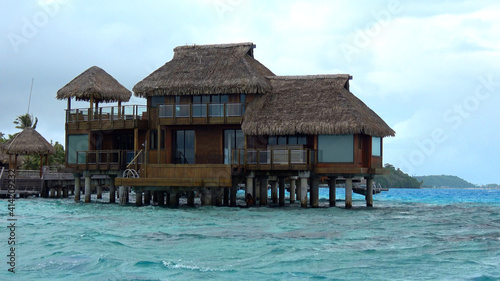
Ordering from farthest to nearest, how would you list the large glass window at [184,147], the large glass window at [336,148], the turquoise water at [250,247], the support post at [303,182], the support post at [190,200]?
1. the large glass window at [184,147]
2. the support post at [190,200]
3. the large glass window at [336,148]
4. the support post at [303,182]
5. the turquoise water at [250,247]

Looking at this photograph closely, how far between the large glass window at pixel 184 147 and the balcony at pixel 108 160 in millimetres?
1847

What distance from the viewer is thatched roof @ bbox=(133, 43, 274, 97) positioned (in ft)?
122

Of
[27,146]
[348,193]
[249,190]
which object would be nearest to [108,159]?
[249,190]

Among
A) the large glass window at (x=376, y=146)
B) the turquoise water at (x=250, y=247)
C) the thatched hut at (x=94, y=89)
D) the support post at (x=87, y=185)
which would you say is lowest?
the turquoise water at (x=250, y=247)

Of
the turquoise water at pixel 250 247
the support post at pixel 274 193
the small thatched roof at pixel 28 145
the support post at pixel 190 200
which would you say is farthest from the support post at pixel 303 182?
the small thatched roof at pixel 28 145

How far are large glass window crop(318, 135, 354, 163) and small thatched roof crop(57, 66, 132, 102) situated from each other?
13.6 m

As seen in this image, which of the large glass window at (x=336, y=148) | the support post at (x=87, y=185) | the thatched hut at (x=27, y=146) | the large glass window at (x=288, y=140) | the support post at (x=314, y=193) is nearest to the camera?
the large glass window at (x=336, y=148)

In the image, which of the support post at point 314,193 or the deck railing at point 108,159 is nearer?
the support post at point 314,193

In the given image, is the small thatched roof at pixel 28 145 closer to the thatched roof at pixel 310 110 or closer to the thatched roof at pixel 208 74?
the thatched roof at pixel 208 74

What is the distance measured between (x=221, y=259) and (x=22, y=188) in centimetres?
3567

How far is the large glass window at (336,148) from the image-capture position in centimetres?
3572

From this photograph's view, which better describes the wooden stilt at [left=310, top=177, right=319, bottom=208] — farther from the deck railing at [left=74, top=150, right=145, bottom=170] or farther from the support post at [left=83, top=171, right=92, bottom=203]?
the support post at [left=83, top=171, right=92, bottom=203]

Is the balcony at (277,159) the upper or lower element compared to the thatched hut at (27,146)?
lower

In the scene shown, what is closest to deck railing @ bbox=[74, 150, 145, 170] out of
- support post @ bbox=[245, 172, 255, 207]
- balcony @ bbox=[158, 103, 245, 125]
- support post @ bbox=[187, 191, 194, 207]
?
balcony @ bbox=[158, 103, 245, 125]
